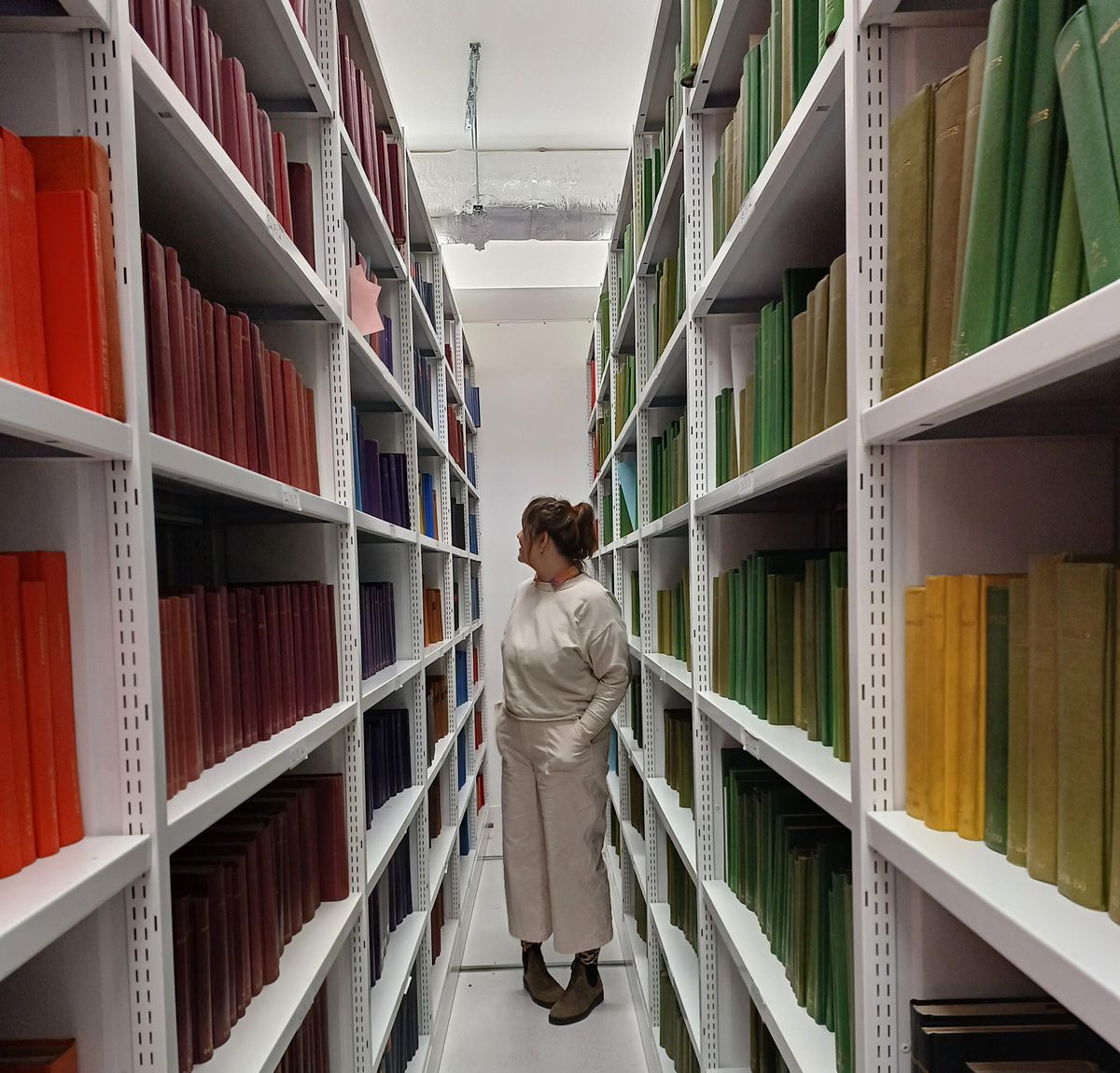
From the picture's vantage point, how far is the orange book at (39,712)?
70 centimetres

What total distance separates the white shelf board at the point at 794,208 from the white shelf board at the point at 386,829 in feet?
4.24

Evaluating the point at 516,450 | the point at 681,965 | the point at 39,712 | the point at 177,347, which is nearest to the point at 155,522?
the point at 177,347

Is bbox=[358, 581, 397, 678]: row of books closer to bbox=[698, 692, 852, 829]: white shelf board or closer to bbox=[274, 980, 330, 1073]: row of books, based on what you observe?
bbox=[274, 980, 330, 1073]: row of books

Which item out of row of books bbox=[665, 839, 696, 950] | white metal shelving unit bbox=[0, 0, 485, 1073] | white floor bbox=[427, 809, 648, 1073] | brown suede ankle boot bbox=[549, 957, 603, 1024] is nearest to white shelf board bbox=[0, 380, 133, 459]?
white metal shelving unit bbox=[0, 0, 485, 1073]

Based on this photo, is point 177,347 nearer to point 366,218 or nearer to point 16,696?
point 16,696

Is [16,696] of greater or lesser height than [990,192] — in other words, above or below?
below

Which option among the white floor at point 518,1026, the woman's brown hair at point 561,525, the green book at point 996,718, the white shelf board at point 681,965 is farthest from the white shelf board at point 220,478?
the white floor at point 518,1026

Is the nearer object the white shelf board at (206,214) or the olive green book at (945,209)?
the olive green book at (945,209)

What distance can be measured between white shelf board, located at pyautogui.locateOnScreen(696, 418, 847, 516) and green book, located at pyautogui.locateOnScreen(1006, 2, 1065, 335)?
0.23 meters

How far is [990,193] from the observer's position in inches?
25.2

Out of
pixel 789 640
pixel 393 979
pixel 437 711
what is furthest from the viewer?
pixel 437 711

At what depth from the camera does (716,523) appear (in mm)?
1684

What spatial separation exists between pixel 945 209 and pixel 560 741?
1.99 metres

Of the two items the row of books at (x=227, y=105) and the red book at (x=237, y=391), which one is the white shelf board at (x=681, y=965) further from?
the row of books at (x=227, y=105)
